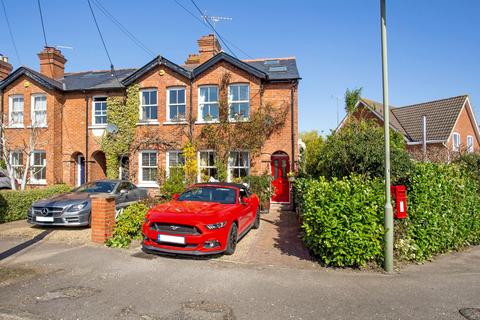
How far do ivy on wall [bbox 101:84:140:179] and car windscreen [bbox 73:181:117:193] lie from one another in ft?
16.2

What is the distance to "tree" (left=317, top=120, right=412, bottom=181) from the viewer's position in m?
7.09

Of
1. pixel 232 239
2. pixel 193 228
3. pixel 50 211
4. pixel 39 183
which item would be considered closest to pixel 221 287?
pixel 193 228

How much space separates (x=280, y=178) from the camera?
14.9 meters

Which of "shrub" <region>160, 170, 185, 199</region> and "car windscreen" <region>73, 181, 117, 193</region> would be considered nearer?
"car windscreen" <region>73, 181, 117, 193</region>

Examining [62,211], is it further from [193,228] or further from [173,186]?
[193,228]

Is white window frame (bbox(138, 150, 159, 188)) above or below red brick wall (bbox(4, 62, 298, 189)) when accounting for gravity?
below

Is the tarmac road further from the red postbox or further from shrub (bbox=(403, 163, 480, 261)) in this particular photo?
the red postbox

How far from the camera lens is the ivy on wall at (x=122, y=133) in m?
15.7

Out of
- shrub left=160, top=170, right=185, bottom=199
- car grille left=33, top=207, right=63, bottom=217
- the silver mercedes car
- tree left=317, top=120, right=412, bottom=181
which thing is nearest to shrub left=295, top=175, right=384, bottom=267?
tree left=317, top=120, right=412, bottom=181

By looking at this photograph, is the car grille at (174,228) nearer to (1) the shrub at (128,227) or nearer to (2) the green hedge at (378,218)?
(1) the shrub at (128,227)

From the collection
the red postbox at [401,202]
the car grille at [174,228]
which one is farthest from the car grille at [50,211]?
the red postbox at [401,202]

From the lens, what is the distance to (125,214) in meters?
7.87

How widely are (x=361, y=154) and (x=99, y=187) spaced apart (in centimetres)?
850

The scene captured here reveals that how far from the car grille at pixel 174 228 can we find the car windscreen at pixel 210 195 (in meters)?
1.46
